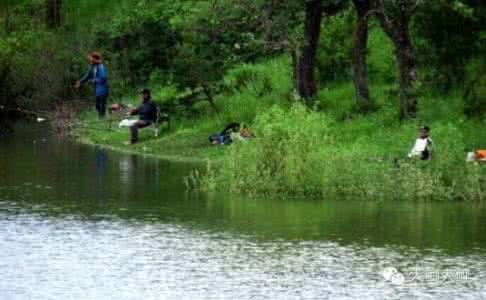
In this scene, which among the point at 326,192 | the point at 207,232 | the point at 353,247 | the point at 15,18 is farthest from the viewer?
the point at 15,18

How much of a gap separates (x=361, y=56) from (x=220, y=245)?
17.6 meters

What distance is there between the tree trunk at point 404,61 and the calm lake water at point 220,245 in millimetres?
7915

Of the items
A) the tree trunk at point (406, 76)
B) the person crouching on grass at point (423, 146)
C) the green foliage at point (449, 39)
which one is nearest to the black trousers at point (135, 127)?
the tree trunk at point (406, 76)

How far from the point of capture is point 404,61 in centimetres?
3447

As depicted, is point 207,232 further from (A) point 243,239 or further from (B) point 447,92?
(B) point 447,92

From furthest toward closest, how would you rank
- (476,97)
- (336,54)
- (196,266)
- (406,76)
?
(336,54) → (406,76) → (476,97) → (196,266)

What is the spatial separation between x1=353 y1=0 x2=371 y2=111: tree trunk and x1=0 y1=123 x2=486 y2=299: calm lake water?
30.8 feet

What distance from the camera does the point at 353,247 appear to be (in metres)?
19.7

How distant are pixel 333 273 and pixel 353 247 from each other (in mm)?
2250

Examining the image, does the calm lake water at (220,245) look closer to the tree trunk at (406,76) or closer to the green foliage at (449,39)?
the tree trunk at (406,76)

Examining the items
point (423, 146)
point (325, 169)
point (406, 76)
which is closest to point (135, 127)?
point (406, 76)

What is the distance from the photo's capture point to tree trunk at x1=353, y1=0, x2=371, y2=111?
36.3 m

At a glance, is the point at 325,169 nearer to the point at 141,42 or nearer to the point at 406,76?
the point at 406,76

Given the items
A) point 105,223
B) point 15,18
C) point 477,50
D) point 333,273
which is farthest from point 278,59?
point 333,273
